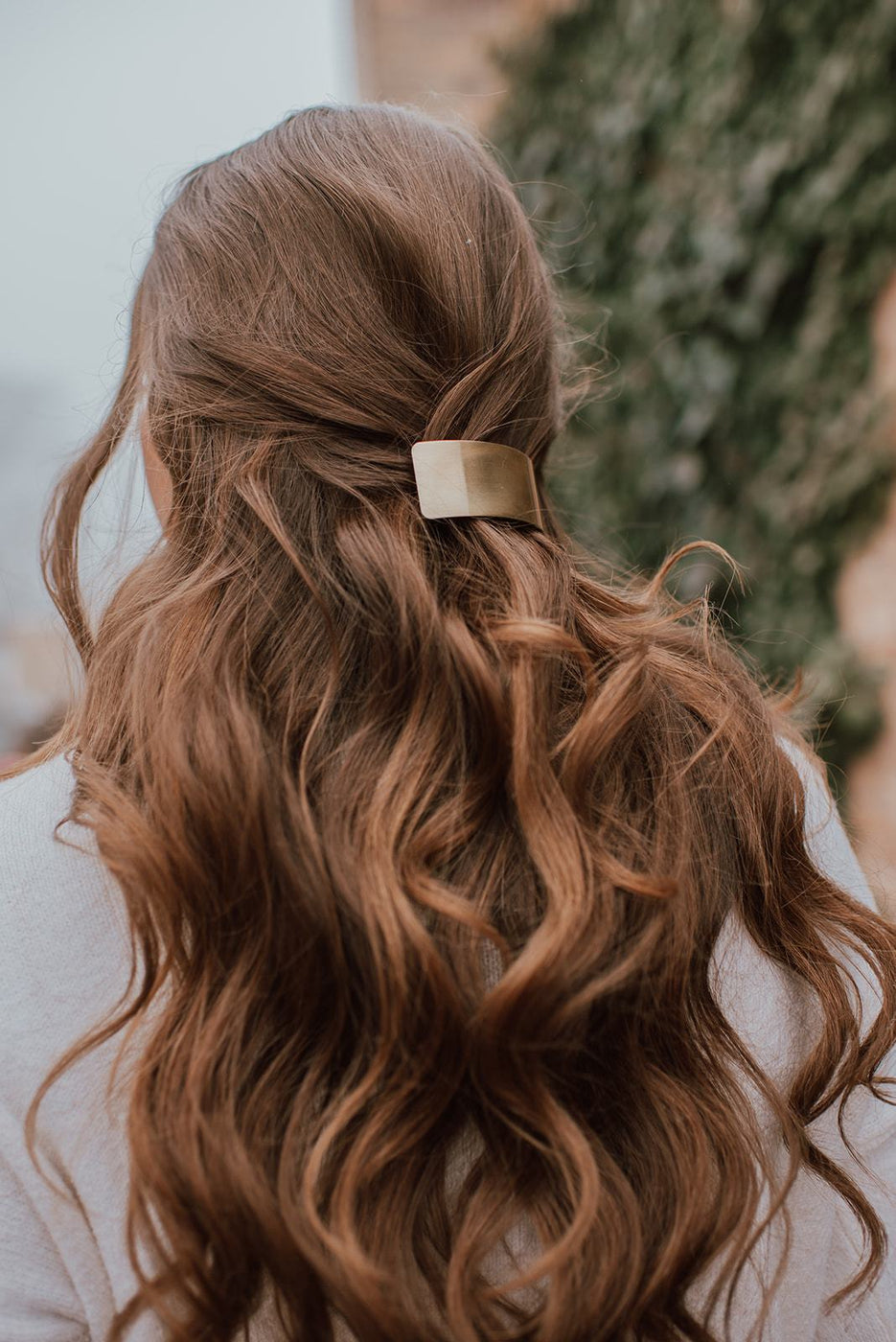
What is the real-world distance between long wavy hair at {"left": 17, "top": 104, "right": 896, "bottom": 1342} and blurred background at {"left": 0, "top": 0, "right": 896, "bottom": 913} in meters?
0.92

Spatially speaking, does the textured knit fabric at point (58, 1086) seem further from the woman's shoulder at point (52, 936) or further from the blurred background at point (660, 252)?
the blurred background at point (660, 252)

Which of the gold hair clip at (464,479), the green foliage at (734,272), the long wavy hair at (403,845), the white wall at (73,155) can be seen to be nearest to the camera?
the long wavy hair at (403,845)

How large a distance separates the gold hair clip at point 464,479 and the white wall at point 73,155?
1.20 metres

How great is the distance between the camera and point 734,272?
225 centimetres

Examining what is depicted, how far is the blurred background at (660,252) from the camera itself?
1.93 m

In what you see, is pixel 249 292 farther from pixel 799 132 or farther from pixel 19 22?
pixel 799 132

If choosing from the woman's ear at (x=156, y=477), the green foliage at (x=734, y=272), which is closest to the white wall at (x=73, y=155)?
the green foliage at (x=734, y=272)

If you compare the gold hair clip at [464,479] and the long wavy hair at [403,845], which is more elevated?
the gold hair clip at [464,479]

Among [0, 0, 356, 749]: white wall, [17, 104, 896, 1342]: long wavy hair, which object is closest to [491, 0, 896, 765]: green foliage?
[0, 0, 356, 749]: white wall

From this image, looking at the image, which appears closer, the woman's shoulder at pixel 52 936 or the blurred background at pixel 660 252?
the woman's shoulder at pixel 52 936

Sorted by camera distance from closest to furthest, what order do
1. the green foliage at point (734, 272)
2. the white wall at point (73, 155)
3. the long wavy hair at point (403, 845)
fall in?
1. the long wavy hair at point (403, 845)
2. the white wall at point (73, 155)
3. the green foliage at point (734, 272)

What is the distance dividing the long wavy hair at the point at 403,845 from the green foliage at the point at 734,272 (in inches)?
49.0

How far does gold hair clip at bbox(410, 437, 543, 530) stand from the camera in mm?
815

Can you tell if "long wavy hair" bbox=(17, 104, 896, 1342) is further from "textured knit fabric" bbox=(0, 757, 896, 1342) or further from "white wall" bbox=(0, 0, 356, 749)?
"white wall" bbox=(0, 0, 356, 749)
